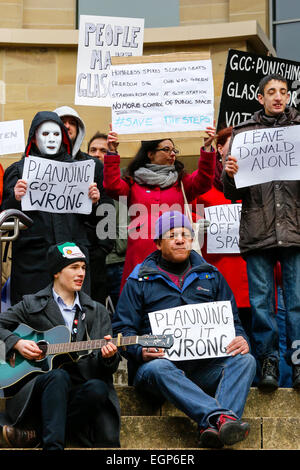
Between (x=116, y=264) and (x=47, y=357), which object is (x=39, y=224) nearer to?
(x=116, y=264)

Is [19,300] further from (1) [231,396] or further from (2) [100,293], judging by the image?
(1) [231,396]

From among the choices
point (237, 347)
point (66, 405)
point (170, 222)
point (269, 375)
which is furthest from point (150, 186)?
point (66, 405)

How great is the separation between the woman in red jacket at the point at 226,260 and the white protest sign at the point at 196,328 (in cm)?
94

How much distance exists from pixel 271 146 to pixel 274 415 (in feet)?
5.78

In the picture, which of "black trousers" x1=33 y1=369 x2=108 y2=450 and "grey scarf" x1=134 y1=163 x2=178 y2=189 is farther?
"grey scarf" x1=134 y1=163 x2=178 y2=189

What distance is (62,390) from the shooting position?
693 centimetres

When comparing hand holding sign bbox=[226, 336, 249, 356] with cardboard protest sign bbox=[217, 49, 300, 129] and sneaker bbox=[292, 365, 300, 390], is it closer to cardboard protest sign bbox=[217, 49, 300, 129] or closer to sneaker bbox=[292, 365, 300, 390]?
sneaker bbox=[292, 365, 300, 390]

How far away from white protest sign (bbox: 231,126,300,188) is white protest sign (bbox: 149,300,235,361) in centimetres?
89

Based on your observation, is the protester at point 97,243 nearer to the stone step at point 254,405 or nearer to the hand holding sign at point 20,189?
the hand holding sign at point 20,189

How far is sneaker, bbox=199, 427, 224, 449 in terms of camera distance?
6777mm

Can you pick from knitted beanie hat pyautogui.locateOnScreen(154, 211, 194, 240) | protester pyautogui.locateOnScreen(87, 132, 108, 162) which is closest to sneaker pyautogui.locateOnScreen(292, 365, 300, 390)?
knitted beanie hat pyautogui.locateOnScreen(154, 211, 194, 240)

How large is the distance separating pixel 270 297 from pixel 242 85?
2.51 meters

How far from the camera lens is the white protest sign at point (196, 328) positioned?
24.5 feet

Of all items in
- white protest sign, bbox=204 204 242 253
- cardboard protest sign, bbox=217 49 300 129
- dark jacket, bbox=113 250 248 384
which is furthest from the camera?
cardboard protest sign, bbox=217 49 300 129
